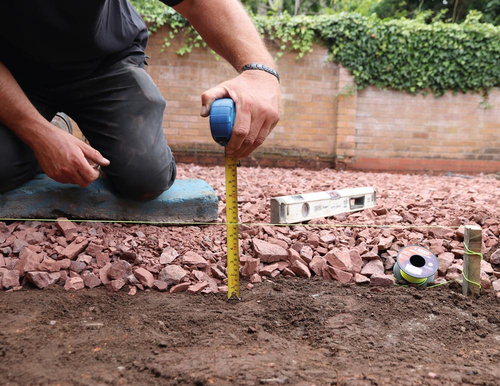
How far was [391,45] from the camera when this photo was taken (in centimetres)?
654

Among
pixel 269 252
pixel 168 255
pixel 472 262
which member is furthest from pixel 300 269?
pixel 472 262

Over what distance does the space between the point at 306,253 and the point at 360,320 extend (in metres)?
0.57

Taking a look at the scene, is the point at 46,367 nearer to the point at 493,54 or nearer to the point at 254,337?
the point at 254,337

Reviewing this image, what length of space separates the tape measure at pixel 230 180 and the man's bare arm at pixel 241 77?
0.10ft

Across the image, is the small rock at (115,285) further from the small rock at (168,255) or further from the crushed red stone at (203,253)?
the small rock at (168,255)

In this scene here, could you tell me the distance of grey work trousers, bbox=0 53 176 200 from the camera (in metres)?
2.11

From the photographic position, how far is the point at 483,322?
154 cm

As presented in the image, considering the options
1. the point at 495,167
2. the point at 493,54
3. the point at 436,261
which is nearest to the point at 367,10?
the point at 493,54

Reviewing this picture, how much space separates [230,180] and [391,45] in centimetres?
601

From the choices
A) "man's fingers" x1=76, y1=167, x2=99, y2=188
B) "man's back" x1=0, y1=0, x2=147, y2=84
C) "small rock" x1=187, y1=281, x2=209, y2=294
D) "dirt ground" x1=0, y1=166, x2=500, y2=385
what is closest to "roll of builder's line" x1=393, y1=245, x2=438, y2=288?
"dirt ground" x1=0, y1=166, x2=500, y2=385

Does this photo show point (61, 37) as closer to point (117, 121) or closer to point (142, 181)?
point (117, 121)

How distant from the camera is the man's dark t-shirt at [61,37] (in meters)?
1.79

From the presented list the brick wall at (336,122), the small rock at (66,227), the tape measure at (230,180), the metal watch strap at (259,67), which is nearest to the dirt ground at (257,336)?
the tape measure at (230,180)

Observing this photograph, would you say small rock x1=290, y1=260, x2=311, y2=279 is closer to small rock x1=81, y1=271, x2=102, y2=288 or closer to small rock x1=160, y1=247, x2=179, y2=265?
small rock x1=160, y1=247, x2=179, y2=265
